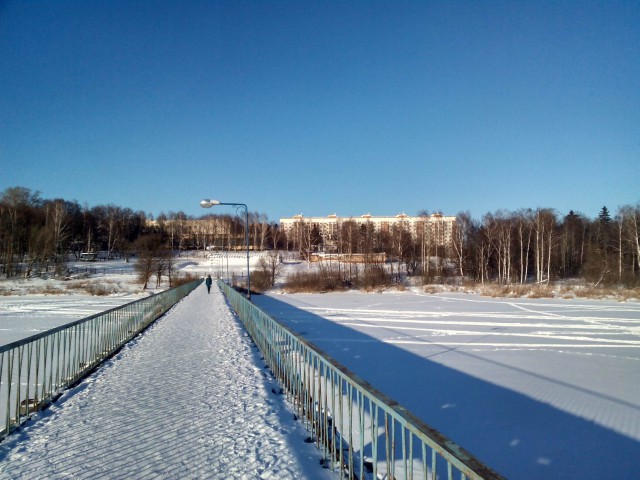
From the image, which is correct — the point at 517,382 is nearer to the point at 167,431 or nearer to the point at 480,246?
the point at 167,431

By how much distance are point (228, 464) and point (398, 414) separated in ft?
6.57

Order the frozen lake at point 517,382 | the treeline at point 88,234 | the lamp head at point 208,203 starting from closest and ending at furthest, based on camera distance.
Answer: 1. the frozen lake at point 517,382
2. the lamp head at point 208,203
3. the treeline at point 88,234

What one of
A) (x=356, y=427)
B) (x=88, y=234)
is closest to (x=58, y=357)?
(x=356, y=427)

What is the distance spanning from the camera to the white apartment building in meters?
62.9

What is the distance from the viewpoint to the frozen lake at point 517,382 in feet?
17.0

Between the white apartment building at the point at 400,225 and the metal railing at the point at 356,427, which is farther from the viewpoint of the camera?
the white apartment building at the point at 400,225

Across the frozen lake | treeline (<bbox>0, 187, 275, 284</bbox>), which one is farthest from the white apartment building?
the frozen lake

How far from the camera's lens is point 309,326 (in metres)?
16.7

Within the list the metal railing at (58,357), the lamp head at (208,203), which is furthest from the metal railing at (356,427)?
the lamp head at (208,203)

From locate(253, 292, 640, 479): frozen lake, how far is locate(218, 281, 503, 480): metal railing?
1132mm

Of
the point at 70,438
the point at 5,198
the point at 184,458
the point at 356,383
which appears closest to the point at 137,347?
the point at 70,438

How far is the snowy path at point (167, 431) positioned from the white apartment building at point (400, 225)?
2101 inches

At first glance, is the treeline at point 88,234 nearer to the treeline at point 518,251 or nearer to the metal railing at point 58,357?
the treeline at point 518,251

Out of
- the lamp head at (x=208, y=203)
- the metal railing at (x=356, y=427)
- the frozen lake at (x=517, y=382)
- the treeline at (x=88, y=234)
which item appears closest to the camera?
the metal railing at (x=356, y=427)
